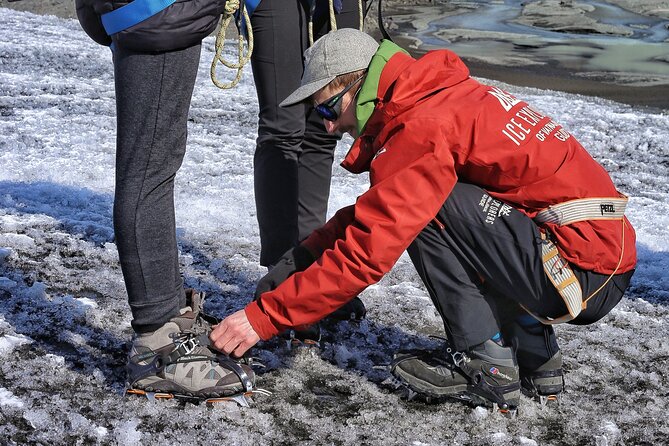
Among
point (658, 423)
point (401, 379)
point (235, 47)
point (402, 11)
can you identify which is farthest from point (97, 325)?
point (402, 11)

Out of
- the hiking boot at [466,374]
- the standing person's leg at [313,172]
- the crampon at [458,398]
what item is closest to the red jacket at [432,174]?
the hiking boot at [466,374]

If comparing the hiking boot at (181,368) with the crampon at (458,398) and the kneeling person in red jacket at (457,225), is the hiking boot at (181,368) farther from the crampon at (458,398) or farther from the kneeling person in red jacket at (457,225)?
the crampon at (458,398)

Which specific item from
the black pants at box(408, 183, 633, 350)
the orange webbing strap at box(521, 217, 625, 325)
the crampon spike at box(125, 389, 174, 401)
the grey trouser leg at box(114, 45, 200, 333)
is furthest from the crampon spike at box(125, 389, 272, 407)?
the orange webbing strap at box(521, 217, 625, 325)

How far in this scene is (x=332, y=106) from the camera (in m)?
2.43

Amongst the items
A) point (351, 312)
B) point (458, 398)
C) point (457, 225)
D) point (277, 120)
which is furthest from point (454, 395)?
point (277, 120)

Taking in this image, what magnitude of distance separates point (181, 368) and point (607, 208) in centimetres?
131

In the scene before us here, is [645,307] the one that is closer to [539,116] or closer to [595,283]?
[595,283]

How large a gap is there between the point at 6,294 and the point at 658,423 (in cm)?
232

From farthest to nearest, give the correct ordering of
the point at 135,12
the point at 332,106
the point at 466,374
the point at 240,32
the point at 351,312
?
the point at 351,312 → the point at 240,32 → the point at 466,374 → the point at 332,106 → the point at 135,12

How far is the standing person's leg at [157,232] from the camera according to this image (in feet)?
7.36

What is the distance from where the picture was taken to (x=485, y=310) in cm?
255

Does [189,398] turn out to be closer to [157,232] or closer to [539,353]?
[157,232]

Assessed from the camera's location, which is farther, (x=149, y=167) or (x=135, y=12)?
(x=149, y=167)

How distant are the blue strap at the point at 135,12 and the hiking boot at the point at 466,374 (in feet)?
4.18
